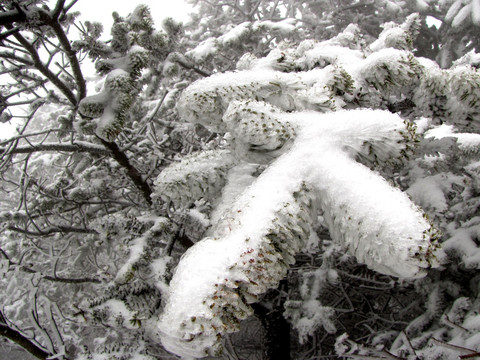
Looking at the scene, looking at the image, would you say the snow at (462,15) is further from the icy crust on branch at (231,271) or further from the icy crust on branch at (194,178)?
the icy crust on branch at (231,271)

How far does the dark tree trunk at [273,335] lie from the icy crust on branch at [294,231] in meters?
2.85

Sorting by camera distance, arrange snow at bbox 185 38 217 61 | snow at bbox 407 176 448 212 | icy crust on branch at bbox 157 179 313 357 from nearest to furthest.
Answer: icy crust on branch at bbox 157 179 313 357 → snow at bbox 407 176 448 212 → snow at bbox 185 38 217 61

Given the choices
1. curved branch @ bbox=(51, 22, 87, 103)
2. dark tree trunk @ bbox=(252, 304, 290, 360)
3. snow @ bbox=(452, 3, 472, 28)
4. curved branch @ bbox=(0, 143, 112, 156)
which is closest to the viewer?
curved branch @ bbox=(51, 22, 87, 103)

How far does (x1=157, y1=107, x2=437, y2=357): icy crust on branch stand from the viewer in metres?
0.75

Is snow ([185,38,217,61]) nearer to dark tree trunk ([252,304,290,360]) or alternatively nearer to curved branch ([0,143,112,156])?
curved branch ([0,143,112,156])

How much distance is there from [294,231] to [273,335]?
10.3 ft

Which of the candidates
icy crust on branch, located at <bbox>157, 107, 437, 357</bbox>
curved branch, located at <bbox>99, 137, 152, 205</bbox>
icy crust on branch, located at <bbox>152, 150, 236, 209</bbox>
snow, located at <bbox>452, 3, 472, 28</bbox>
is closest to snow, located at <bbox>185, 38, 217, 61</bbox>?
curved branch, located at <bbox>99, 137, 152, 205</bbox>

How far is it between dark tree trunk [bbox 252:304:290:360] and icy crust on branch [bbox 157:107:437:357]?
285cm

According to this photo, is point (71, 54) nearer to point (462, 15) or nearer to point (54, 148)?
point (54, 148)

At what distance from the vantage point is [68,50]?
244cm

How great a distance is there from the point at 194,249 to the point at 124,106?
152cm

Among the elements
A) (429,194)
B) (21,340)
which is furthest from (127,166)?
(429,194)

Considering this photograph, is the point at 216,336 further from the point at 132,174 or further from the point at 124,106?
the point at 132,174

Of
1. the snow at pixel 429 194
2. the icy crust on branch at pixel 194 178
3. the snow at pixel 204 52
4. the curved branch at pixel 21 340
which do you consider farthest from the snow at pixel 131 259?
the snow at pixel 204 52
